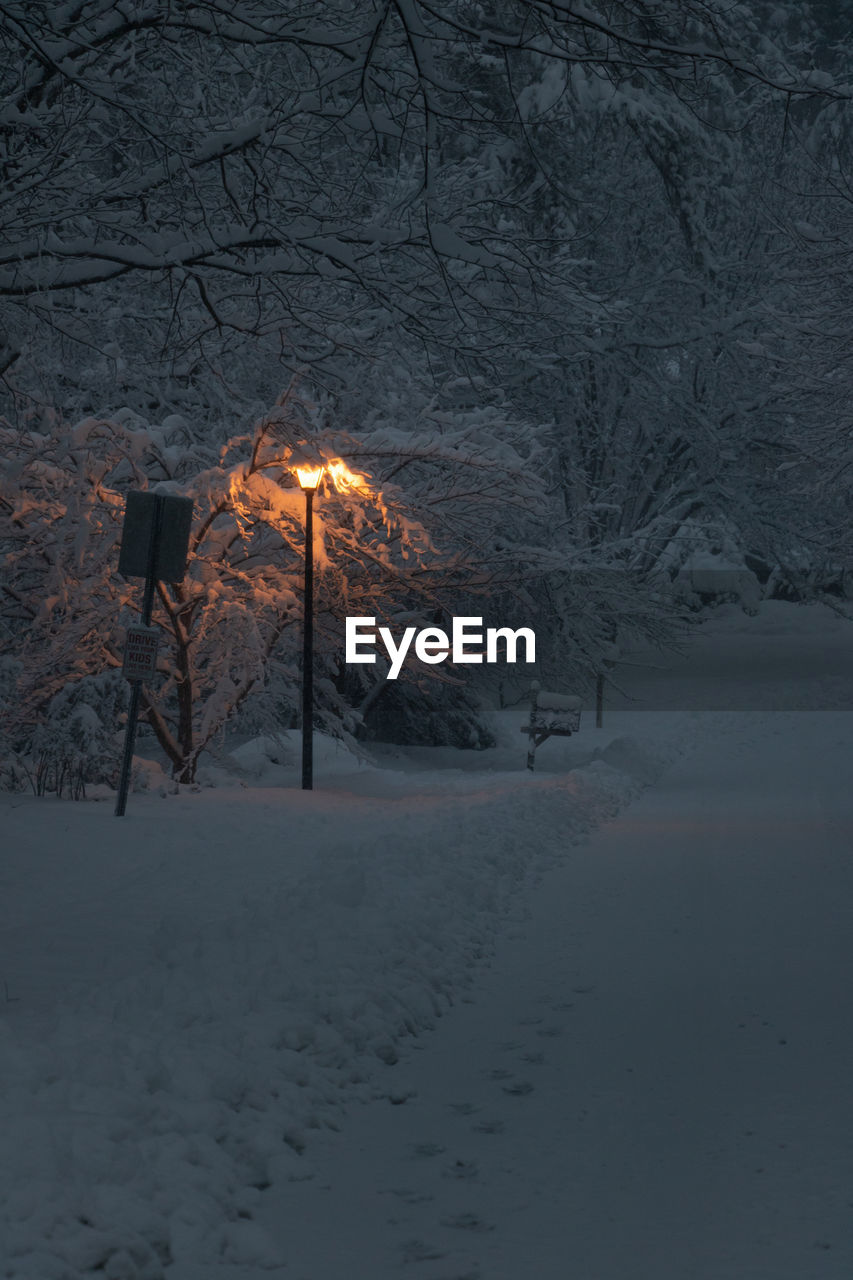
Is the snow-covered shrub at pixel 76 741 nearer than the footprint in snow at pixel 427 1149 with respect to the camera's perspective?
No

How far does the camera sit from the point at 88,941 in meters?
7.29

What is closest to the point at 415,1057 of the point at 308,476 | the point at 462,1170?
the point at 462,1170

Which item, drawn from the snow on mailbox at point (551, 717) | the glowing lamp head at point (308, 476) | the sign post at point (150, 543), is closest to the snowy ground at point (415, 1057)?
the sign post at point (150, 543)

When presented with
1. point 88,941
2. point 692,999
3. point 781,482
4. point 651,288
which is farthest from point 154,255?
point 781,482

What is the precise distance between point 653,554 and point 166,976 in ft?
71.4

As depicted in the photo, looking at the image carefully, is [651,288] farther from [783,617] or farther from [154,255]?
[783,617]

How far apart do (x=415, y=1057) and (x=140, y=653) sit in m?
6.70

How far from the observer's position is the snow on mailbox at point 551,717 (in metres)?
21.3

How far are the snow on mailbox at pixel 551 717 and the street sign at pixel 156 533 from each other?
9820 mm

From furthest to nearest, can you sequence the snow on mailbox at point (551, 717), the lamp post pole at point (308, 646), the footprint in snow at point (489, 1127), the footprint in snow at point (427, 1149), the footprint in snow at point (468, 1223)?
the snow on mailbox at point (551, 717) < the lamp post pole at point (308, 646) < the footprint in snow at point (489, 1127) < the footprint in snow at point (427, 1149) < the footprint in snow at point (468, 1223)

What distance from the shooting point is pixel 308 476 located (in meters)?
15.3

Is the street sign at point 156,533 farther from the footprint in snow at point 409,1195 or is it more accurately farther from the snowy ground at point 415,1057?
the footprint in snow at point 409,1195

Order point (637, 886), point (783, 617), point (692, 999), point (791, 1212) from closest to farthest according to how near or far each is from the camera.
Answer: point (791, 1212)
point (692, 999)
point (637, 886)
point (783, 617)

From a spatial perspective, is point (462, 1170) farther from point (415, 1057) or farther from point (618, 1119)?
point (415, 1057)
